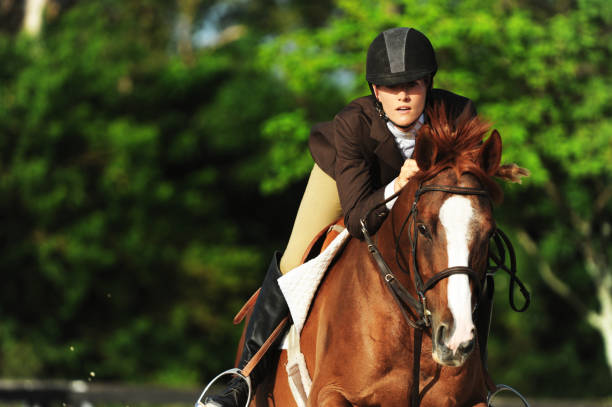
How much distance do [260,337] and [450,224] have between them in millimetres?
1983

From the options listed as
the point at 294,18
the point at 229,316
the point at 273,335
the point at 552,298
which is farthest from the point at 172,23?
the point at 273,335

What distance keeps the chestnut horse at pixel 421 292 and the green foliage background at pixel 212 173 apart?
43.1 feet

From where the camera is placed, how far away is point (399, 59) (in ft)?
16.4

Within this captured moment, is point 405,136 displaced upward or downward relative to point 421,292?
upward

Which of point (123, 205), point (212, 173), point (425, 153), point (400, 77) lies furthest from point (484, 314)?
point (212, 173)

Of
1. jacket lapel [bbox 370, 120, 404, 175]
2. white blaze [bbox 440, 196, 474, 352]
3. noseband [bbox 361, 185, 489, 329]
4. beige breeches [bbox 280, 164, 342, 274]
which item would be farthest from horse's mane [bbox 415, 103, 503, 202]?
beige breeches [bbox 280, 164, 342, 274]

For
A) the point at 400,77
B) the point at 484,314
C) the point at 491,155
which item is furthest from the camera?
the point at 484,314

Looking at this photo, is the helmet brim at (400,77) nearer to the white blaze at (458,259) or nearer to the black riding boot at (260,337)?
the white blaze at (458,259)

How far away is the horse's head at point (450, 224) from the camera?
4109 millimetres

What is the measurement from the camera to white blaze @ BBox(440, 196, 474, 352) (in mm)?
4062

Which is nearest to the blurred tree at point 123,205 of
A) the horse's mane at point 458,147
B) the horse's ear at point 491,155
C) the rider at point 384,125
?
the rider at point 384,125

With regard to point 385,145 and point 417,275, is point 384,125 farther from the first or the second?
point 417,275

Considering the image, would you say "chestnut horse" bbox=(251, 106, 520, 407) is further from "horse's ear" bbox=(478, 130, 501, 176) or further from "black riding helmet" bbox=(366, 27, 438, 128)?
"black riding helmet" bbox=(366, 27, 438, 128)

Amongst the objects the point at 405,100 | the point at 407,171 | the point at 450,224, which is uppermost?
the point at 405,100
